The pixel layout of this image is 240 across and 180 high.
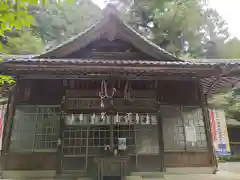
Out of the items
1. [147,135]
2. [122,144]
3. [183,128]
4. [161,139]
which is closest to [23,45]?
[122,144]

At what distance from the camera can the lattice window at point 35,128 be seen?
7559mm

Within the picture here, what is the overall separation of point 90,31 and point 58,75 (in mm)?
2212

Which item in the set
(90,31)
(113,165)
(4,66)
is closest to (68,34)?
(90,31)

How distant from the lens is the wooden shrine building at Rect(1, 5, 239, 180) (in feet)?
24.1

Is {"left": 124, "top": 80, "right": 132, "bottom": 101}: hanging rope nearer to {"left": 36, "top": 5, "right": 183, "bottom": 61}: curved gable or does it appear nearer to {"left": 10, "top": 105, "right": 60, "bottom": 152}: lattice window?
{"left": 36, "top": 5, "right": 183, "bottom": 61}: curved gable

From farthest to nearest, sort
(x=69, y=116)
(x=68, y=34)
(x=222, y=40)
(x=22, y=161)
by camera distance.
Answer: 1. (x=222, y=40)
2. (x=68, y=34)
3. (x=69, y=116)
4. (x=22, y=161)

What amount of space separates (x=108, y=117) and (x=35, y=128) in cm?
286

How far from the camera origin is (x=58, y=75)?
7621 mm

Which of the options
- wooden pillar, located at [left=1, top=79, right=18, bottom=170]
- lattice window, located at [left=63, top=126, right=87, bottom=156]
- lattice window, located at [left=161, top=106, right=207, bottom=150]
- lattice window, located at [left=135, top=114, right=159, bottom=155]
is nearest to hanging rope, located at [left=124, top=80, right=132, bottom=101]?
lattice window, located at [left=135, top=114, right=159, bottom=155]

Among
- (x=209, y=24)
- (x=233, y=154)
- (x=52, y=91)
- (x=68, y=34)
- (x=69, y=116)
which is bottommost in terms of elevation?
(x=233, y=154)

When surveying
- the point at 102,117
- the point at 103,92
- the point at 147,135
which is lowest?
the point at 147,135

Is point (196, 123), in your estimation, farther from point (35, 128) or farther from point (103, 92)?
point (35, 128)

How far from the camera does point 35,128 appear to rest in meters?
7.78

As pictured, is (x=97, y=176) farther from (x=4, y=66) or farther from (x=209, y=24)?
(x=209, y=24)
